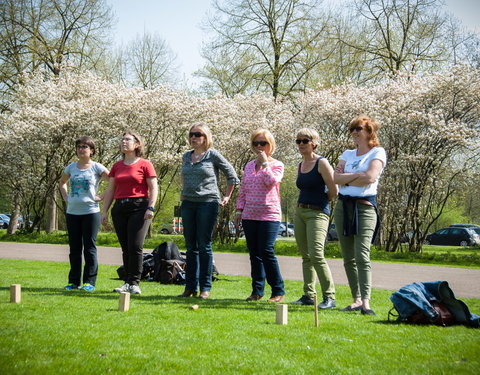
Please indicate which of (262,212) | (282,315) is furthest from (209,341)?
(262,212)

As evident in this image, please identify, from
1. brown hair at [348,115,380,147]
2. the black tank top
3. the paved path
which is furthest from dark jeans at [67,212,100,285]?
the paved path

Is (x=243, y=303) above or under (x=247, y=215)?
under

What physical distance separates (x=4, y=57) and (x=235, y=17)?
1210cm

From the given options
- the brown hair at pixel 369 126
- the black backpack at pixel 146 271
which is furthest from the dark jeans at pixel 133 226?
the brown hair at pixel 369 126

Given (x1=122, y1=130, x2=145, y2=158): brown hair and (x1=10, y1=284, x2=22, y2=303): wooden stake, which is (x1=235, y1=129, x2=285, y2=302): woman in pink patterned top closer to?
(x1=122, y1=130, x2=145, y2=158): brown hair

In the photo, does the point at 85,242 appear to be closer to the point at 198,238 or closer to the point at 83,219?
the point at 83,219

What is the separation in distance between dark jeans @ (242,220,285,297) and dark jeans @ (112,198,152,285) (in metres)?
1.32

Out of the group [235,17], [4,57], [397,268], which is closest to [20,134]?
[4,57]

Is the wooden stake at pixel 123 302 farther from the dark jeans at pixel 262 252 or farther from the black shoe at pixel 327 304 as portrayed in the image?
the black shoe at pixel 327 304

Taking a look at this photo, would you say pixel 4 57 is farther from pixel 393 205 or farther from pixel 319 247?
pixel 319 247

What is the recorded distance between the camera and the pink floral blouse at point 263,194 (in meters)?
6.80

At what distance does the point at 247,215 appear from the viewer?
689cm

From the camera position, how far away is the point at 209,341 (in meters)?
4.42

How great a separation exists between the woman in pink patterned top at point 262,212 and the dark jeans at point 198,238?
16.9 inches
